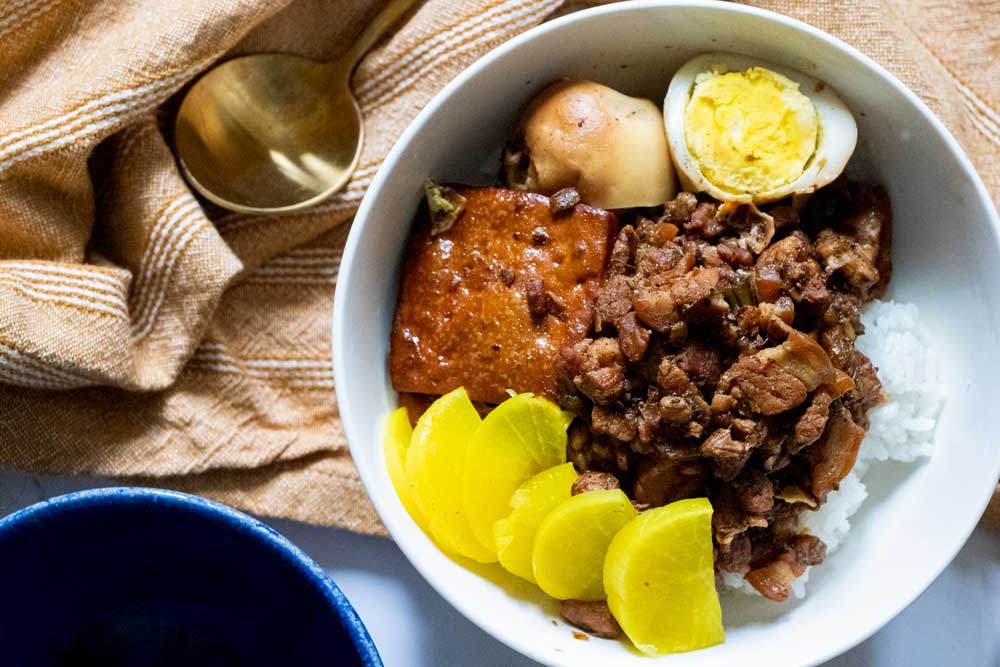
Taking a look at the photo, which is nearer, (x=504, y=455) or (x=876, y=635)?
(x=504, y=455)

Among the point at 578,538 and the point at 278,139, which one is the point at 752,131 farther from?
the point at 278,139

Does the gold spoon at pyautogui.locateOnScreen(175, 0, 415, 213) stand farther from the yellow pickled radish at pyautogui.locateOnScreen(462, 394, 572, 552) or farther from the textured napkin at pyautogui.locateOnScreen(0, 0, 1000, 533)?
the yellow pickled radish at pyautogui.locateOnScreen(462, 394, 572, 552)

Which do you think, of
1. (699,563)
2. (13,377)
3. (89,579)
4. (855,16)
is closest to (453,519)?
(699,563)

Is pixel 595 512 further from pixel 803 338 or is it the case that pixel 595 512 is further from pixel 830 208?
pixel 830 208

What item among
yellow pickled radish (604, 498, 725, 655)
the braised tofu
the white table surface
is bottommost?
the white table surface

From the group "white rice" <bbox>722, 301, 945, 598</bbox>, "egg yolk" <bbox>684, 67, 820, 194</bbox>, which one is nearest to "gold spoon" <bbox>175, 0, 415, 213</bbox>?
"egg yolk" <bbox>684, 67, 820, 194</bbox>

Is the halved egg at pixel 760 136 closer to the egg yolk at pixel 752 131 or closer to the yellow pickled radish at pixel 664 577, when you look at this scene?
the egg yolk at pixel 752 131

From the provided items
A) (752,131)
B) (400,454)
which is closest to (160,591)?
(400,454)
